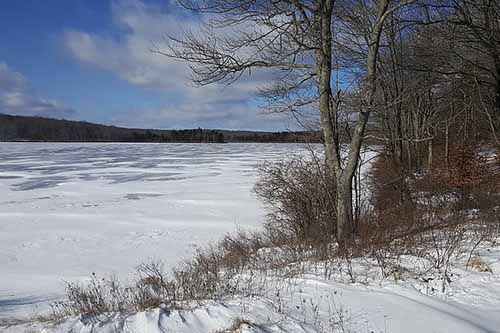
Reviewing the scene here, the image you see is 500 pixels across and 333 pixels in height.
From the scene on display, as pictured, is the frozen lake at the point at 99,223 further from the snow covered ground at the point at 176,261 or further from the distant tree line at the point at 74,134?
the distant tree line at the point at 74,134

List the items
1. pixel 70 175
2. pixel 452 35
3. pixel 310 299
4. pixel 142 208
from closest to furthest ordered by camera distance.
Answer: pixel 310 299
pixel 452 35
pixel 142 208
pixel 70 175

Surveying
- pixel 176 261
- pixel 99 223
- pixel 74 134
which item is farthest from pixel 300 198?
pixel 74 134

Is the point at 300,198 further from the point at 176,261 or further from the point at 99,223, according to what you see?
the point at 99,223

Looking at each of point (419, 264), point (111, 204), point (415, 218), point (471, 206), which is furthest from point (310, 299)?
point (111, 204)

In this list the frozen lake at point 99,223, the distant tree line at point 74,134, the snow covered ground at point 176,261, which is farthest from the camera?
the distant tree line at point 74,134

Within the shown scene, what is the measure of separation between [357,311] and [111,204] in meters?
14.6

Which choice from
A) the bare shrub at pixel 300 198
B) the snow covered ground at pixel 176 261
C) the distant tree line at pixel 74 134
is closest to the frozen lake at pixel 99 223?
the snow covered ground at pixel 176 261

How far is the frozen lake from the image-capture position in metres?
9.31

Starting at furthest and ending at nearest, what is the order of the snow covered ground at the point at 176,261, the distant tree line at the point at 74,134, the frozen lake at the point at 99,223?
the distant tree line at the point at 74,134, the frozen lake at the point at 99,223, the snow covered ground at the point at 176,261

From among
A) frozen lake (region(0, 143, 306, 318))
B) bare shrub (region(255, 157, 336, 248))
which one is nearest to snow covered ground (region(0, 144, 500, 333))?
frozen lake (region(0, 143, 306, 318))

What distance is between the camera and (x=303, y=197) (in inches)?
411

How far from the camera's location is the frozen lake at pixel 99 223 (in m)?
9.31

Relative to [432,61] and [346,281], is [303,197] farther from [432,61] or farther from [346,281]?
[432,61]

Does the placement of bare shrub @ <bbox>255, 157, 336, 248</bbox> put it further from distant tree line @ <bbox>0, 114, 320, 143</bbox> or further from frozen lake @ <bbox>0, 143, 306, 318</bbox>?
distant tree line @ <bbox>0, 114, 320, 143</bbox>
